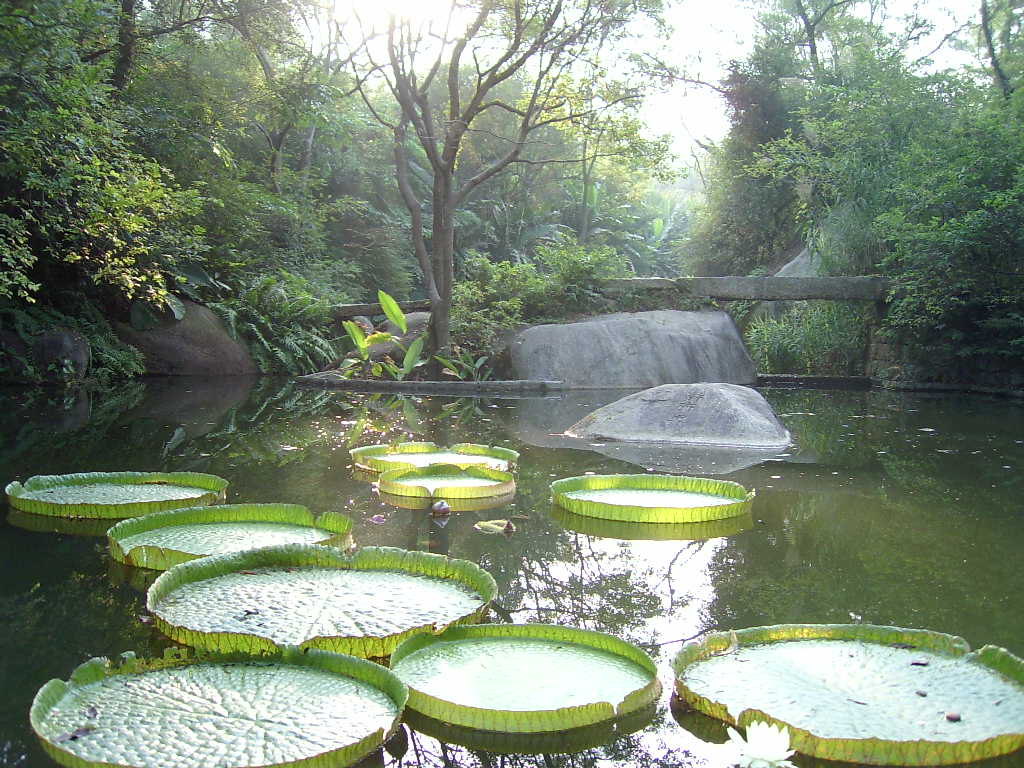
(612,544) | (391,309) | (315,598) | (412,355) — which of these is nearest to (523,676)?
(315,598)

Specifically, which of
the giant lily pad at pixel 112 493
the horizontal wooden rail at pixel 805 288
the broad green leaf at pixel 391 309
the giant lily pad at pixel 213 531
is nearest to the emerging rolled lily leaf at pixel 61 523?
the giant lily pad at pixel 112 493

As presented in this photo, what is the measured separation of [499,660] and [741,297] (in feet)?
36.5

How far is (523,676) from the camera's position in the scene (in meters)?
1.84

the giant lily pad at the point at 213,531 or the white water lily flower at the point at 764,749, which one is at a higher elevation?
the white water lily flower at the point at 764,749

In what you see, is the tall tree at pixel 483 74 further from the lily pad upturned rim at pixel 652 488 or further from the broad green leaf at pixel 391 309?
the lily pad upturned rim at pixel 652 488

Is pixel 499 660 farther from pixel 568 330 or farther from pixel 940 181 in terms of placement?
pixel 940 181

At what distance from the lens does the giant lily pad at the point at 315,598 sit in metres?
2.00

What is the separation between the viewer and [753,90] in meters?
18.7

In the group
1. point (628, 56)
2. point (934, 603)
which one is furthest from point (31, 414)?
point (628, 56)

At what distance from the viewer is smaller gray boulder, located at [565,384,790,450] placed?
5.93m

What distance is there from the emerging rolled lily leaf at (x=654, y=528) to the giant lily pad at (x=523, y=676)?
139 centimetres

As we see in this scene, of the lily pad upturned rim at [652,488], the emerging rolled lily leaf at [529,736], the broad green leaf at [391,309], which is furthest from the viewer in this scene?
the broad green leaf at [391,309]

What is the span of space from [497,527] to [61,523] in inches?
67.4

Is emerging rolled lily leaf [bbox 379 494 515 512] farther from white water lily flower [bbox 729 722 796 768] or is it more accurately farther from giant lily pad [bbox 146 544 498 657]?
white water lily flower [bbox 729 722 796 768]
